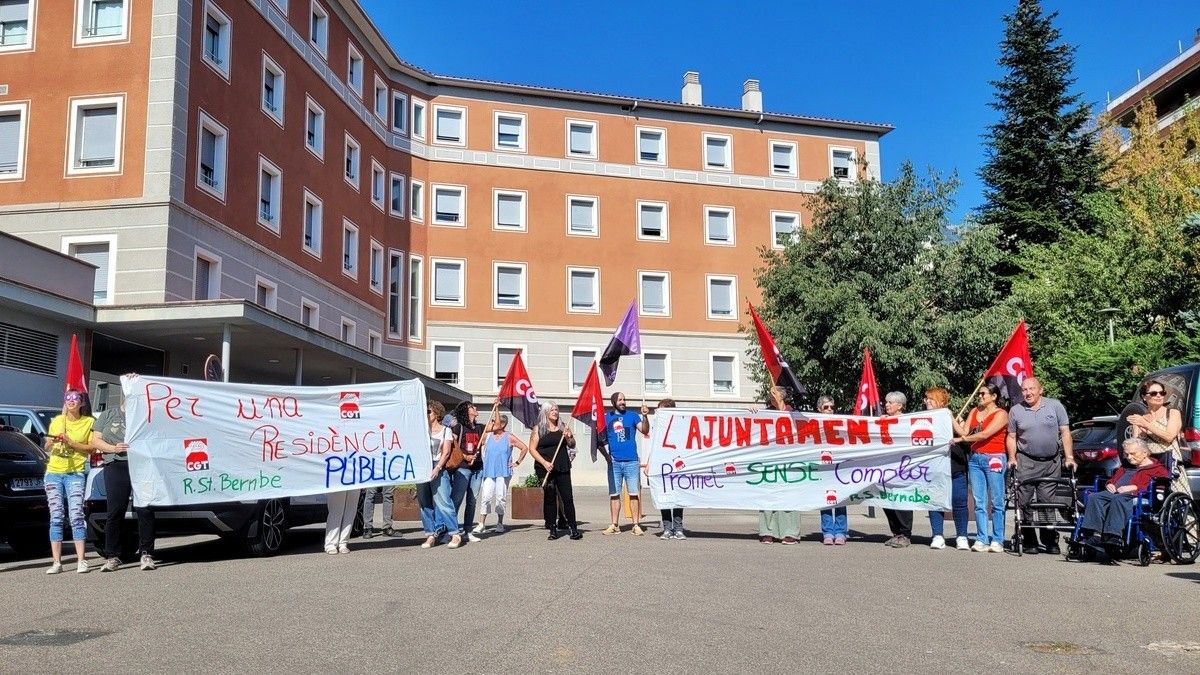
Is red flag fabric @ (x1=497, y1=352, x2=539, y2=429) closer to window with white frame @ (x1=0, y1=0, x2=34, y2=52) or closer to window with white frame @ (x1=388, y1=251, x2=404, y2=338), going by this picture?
window with white frame @ (x1=0, y1=0, x2=34, y2=52)

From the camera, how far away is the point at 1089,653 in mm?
Answer: 6125

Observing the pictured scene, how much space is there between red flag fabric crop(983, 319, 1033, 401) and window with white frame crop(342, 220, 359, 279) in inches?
1089

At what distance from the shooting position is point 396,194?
142 ft

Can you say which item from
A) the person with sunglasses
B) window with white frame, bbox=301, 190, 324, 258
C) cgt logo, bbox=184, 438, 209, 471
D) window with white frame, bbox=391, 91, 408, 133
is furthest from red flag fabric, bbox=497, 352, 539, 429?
window with white frame, bbox=391, 91, 408, 133

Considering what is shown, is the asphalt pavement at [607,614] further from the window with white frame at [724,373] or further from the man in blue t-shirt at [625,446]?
the window with white frame at [724,373]

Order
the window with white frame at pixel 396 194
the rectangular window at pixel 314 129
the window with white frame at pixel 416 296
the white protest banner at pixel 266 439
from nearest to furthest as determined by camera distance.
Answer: the white protest banner at pixel 266 439
the rectangular window at pixel 314 129
the window with white frame at pixel 396 194
the window with white frame at pixel 416 296

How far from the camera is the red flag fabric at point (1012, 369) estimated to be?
12891 mm

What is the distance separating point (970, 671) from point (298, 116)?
101 feet

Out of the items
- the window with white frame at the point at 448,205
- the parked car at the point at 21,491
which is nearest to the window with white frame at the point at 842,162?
the window with white frame at the point at 448,205

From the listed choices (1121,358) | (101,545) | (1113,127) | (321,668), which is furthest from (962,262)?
(321,668)

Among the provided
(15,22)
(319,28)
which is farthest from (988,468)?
(319,28)

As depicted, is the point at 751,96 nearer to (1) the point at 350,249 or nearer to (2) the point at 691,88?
(2) the point at 691,88

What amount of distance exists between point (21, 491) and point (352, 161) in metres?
28.2

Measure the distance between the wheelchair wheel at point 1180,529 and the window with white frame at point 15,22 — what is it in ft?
89.0
